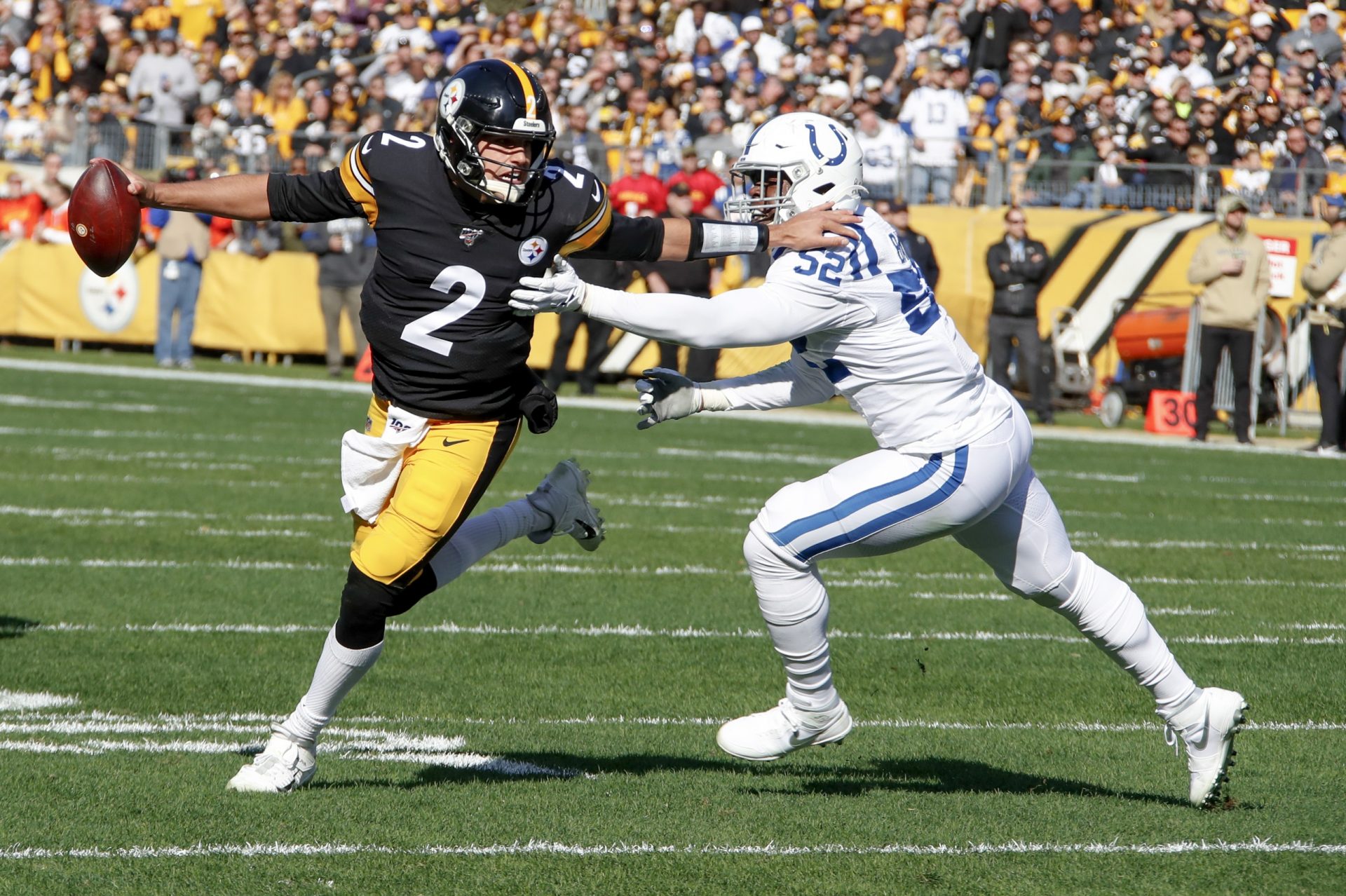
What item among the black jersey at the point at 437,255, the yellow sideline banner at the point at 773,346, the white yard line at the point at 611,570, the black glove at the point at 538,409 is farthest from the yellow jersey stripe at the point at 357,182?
the yellow sideline banner at the point at 773,346

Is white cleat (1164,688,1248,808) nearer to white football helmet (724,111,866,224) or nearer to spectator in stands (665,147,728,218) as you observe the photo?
white football helmet (724,111,866,224)

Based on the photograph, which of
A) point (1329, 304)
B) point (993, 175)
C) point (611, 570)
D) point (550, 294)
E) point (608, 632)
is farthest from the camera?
point (993, 175)

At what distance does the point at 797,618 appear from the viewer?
4363mm

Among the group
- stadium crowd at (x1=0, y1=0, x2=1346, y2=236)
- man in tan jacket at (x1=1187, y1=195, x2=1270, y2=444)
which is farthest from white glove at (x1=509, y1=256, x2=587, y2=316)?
man in tan jacket at (x1=1187, y1=195, x2=1270, y2=444)

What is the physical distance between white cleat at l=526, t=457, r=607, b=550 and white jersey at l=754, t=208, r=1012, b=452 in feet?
3.74

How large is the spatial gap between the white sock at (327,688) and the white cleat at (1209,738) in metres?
2.11

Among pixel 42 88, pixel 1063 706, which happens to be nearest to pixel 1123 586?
pixel 1063 706

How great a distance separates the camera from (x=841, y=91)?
19.3 metres

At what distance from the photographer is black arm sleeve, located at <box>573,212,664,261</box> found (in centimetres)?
470

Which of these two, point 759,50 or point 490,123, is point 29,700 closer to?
point 490,123

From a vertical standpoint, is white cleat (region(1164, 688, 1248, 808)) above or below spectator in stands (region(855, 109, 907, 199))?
below

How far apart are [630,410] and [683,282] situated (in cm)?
173

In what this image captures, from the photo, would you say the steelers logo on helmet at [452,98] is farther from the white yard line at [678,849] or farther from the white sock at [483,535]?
the white yard line at [678,849]

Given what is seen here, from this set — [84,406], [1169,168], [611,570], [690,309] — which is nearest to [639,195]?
[1169,168]
